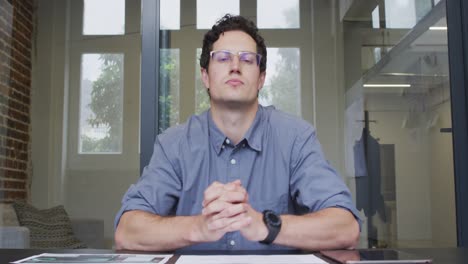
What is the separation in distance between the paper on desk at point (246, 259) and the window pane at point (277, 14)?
Result: 11.5 feet

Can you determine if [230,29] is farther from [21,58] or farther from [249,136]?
[21,58]

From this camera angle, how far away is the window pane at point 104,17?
4.57 metres

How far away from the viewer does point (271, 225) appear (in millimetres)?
1064

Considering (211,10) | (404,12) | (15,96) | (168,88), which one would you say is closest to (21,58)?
(15,96)

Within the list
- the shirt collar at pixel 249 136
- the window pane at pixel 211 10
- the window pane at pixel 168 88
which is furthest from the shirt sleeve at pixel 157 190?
the window pane at pixel 211 10

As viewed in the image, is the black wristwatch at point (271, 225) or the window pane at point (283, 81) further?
the window pane at point (283, 81)

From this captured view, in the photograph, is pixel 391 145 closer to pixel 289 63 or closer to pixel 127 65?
pixel 289 63

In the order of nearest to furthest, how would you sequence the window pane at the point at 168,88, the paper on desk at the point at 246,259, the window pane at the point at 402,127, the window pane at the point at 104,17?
the paper on desk at the point at 246,259, the window pane at the point at 168,88, the window pane at the point at 402,127, the window pane at the point at 104,17

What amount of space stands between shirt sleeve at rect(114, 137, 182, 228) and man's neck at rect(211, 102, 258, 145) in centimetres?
20

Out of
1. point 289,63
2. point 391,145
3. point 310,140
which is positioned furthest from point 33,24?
point 310,140

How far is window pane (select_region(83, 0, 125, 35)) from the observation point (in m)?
4.57

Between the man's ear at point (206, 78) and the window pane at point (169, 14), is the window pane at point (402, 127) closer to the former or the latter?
the window pane at point (169, 14)

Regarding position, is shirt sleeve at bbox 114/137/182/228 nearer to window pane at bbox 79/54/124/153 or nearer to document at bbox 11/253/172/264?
document at bbox 11/253/172/264

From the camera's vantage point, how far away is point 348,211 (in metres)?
1.23
